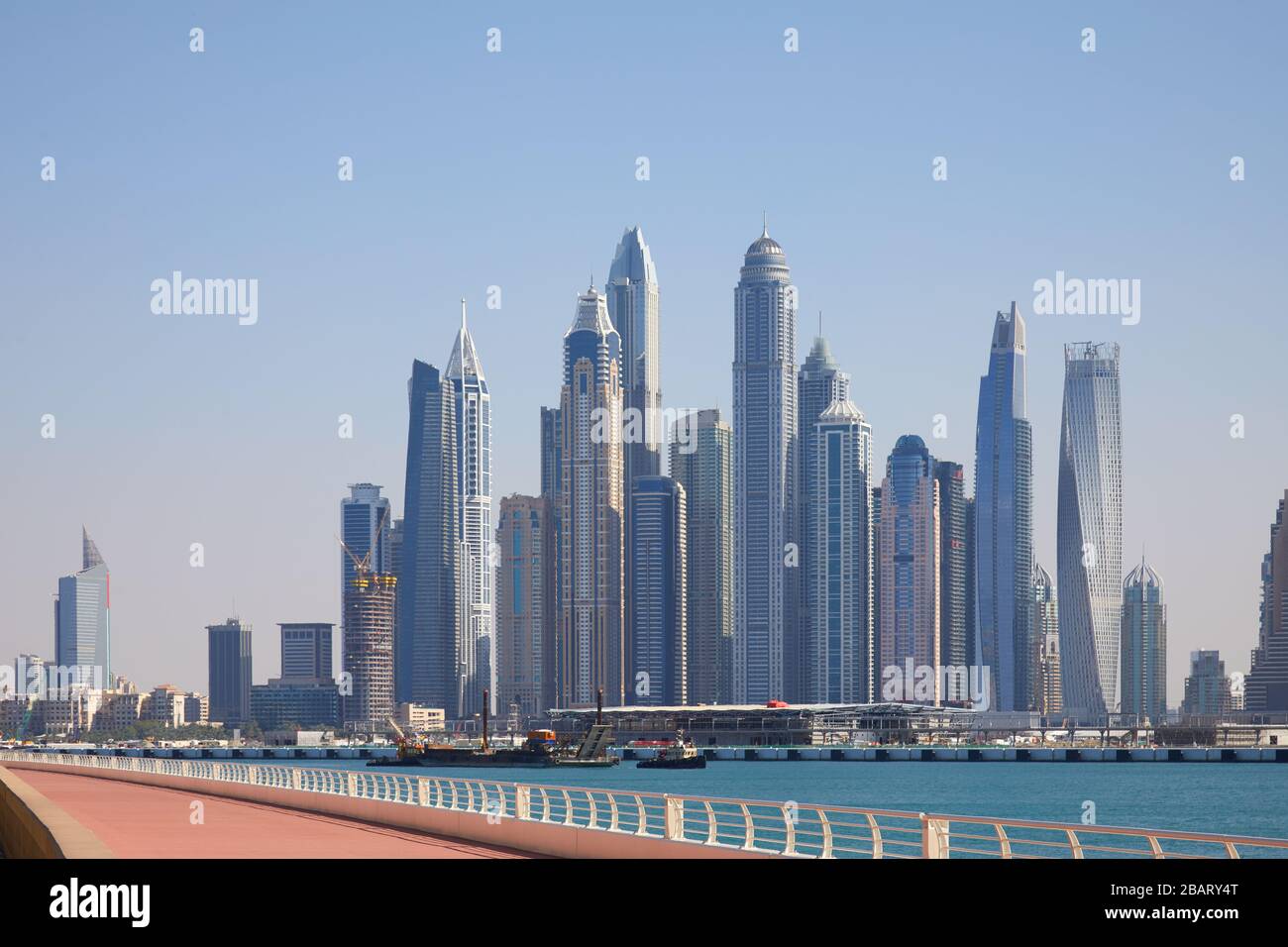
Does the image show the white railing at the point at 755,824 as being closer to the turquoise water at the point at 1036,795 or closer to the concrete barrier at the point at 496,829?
the concrete barrier at the point at 496,829

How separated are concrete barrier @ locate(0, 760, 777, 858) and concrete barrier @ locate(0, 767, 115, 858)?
8.78 metres

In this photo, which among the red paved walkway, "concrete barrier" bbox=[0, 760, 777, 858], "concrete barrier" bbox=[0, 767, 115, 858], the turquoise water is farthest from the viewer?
the turquoise water

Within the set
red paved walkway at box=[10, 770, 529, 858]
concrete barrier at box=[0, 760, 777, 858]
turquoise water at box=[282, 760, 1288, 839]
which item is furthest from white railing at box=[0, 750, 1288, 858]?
turquoise water at box=[282, 760, 1288, 839]

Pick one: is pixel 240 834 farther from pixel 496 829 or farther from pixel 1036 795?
pixel 1036 795

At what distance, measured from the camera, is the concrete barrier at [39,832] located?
22141 millimetres

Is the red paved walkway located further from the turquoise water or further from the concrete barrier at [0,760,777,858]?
the turquoise water

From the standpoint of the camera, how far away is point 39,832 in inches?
1003

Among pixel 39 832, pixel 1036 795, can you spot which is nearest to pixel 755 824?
pixel 39 832

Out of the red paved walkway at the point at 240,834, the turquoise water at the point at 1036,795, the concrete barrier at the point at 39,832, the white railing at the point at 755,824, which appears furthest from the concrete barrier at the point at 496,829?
the turquoise water at the point at 1036,795

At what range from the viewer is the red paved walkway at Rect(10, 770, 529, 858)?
112ft

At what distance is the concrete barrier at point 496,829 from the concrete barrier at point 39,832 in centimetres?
878
